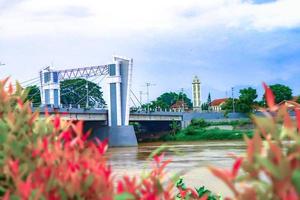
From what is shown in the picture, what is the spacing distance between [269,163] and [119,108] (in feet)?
146

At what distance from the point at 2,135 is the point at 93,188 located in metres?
0.38

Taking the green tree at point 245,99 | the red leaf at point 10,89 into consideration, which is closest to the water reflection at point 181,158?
the red leaf at point 10,89

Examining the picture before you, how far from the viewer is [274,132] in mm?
1003

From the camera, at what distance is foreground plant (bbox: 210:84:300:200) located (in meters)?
0.91

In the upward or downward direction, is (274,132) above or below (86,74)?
below

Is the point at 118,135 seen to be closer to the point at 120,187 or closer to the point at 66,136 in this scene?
the point at 66,136

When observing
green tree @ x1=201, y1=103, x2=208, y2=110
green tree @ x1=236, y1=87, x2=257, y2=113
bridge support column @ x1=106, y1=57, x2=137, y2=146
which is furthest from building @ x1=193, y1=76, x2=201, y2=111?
bridge support column @ x1=106, y1=57, x2=137, y2=146

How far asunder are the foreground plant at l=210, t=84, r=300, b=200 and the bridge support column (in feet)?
144

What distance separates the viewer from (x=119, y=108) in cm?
4525

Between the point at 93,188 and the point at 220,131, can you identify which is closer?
the point at 93,188

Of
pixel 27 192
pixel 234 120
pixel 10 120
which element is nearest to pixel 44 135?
pixel 10 120

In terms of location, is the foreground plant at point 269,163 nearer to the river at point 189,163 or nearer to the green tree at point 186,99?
the river at point 189,163

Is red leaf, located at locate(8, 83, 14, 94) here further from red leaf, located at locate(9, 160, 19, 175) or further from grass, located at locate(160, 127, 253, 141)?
grass, located at locate(160, 127, 253, 141)

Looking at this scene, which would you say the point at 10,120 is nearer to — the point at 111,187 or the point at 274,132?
the point at 111,187
